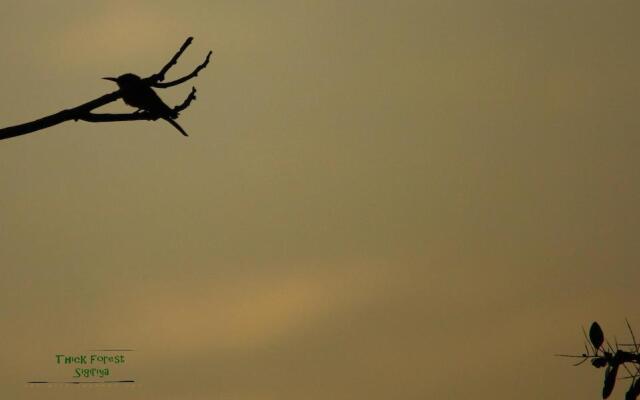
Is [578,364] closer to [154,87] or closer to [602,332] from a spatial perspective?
[602,332]

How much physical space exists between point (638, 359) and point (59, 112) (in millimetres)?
2852

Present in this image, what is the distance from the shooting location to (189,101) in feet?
17.0

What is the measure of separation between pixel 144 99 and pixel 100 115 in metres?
0.69

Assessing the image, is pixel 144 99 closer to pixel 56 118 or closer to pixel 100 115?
pixel 100 115

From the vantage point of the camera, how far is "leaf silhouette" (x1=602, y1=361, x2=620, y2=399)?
3.68 metres

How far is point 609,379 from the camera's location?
3871 mm

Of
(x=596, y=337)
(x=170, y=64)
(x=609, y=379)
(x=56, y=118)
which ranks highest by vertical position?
(x=170, y=64)

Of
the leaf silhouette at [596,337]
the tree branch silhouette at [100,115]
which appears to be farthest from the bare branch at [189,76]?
the leaf silhouette at [596,337]

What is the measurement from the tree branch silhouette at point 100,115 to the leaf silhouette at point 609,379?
229 centimetres

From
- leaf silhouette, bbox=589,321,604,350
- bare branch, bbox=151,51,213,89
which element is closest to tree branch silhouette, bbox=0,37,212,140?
bare branch, bbox=151,51,213,89

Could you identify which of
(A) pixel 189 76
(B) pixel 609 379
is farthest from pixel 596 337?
(A) pixel 189 76

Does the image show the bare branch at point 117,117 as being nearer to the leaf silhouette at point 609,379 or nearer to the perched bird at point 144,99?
the perched bird at point 144,99

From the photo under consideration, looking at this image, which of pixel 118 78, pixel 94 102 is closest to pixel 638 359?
pixel 94 102

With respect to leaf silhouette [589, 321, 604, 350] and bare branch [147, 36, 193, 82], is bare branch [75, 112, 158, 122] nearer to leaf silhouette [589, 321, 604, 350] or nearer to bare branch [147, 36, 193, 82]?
bare branch [147, 36, 193, 82]
